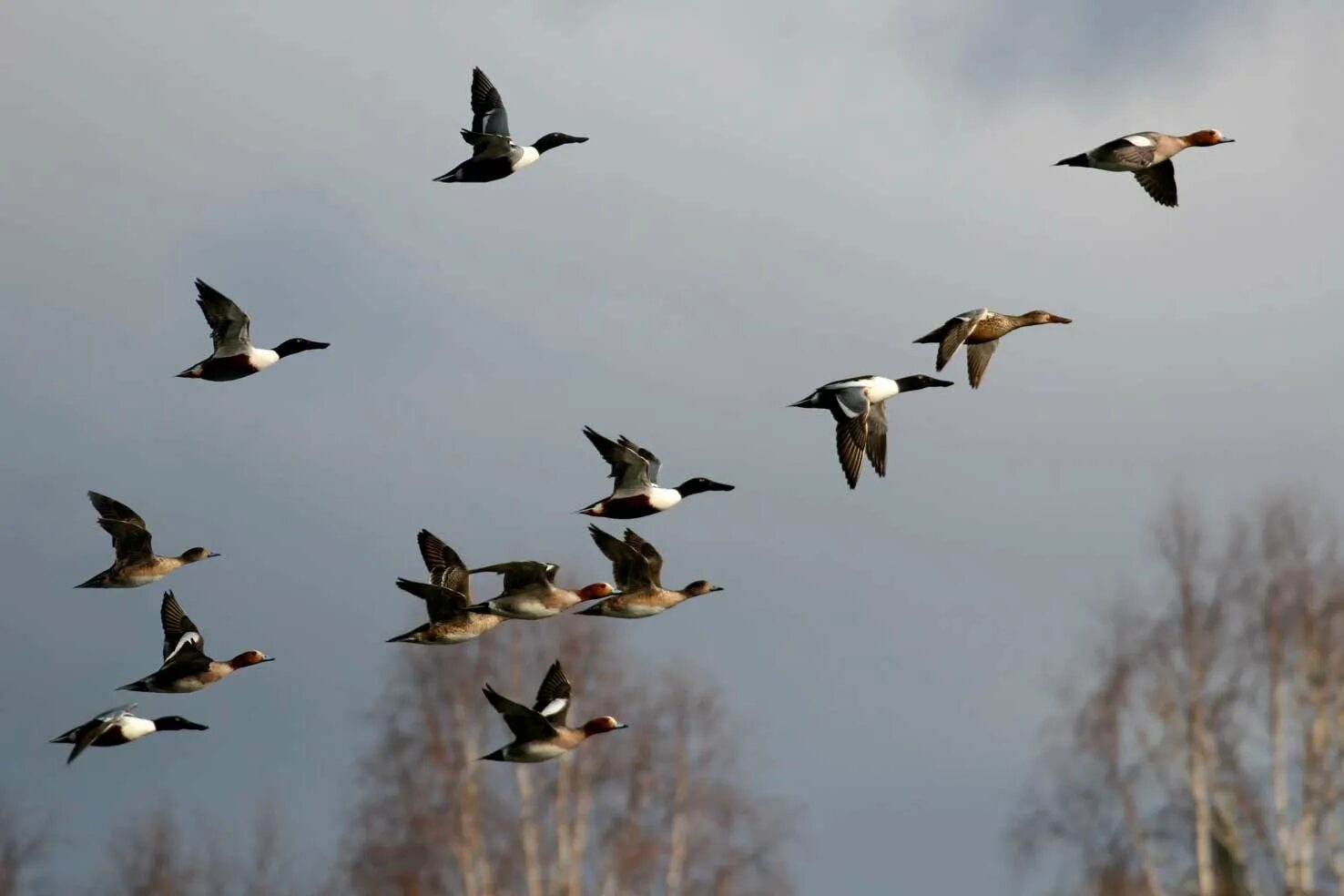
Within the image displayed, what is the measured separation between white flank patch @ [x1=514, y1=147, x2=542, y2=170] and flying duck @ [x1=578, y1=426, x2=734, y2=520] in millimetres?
2671

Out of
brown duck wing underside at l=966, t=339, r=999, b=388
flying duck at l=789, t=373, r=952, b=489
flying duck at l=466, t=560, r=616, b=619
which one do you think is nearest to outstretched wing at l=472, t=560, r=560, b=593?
flying duck at l=466, t=560, r=616, b=619

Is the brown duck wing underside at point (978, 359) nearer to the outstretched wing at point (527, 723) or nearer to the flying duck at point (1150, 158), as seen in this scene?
the flying duck at point (1150, 158)

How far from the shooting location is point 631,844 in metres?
37.6

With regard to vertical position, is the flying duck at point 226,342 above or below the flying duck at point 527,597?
above

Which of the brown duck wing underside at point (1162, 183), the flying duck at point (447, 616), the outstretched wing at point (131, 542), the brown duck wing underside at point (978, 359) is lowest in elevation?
the flying duck at point (447, 616)

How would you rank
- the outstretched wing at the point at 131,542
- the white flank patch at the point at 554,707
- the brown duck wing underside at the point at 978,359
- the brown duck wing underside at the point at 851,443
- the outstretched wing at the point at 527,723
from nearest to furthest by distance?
1. the outstretched wing at the point at 527,723
2. the brown duck wing underside at the point at 851,443
3. the white flank patch at the point at 554,707
4. the outstretched wing at the point at 131,542
5. the brown duck wing underside at the point at 978,359

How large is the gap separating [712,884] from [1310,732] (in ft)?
28.1

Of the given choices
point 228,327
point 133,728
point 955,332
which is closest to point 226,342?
point 228,327

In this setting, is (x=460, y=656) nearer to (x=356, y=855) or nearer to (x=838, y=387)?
(x=356, y=855)

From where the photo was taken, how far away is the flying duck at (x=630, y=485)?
25.2 metres

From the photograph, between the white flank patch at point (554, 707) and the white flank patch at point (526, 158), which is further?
the white flank patch at point (526, 158)

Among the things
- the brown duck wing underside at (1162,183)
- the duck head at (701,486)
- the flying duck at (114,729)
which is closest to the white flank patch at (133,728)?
the flying duck at (114,729)

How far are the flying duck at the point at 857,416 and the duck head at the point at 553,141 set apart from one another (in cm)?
359

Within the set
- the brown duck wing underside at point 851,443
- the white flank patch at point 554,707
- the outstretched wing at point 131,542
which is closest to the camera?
the brown duck wing underside at point 851,443
